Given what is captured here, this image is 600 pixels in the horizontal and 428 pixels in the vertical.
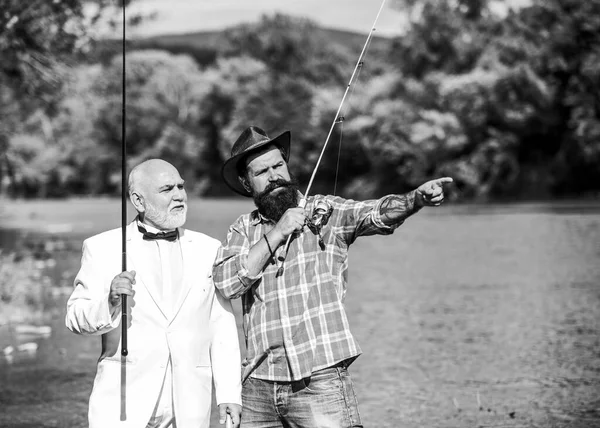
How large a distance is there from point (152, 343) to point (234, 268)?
Answer: 1.48ft

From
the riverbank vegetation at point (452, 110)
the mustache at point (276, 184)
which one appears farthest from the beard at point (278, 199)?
the riverbank vegetation at point (452, 110)

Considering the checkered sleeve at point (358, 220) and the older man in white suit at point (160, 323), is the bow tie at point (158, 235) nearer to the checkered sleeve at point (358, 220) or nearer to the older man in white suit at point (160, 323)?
the older man in white suit at point (160, 323)

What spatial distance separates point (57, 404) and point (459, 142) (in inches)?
1651

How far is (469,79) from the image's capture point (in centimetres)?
4972

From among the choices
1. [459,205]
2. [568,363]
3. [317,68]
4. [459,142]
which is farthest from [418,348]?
[317,68]

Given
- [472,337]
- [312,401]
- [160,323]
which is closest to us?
[312,401]

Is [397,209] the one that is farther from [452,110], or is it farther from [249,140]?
[452,110]

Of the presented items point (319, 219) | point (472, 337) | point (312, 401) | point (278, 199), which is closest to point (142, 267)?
point (278, 199)

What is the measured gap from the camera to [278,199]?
4.65 meters

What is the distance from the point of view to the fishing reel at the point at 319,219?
4.62m

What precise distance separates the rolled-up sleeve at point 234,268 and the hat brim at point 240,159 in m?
0.27

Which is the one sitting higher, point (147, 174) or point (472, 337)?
point (147, 174)

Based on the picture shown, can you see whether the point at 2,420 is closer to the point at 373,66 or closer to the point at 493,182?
the point at 493,182

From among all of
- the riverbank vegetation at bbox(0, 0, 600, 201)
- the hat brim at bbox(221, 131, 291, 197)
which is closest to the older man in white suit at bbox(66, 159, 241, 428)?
the hat brim at bbox(221, 131, 291, 197)
